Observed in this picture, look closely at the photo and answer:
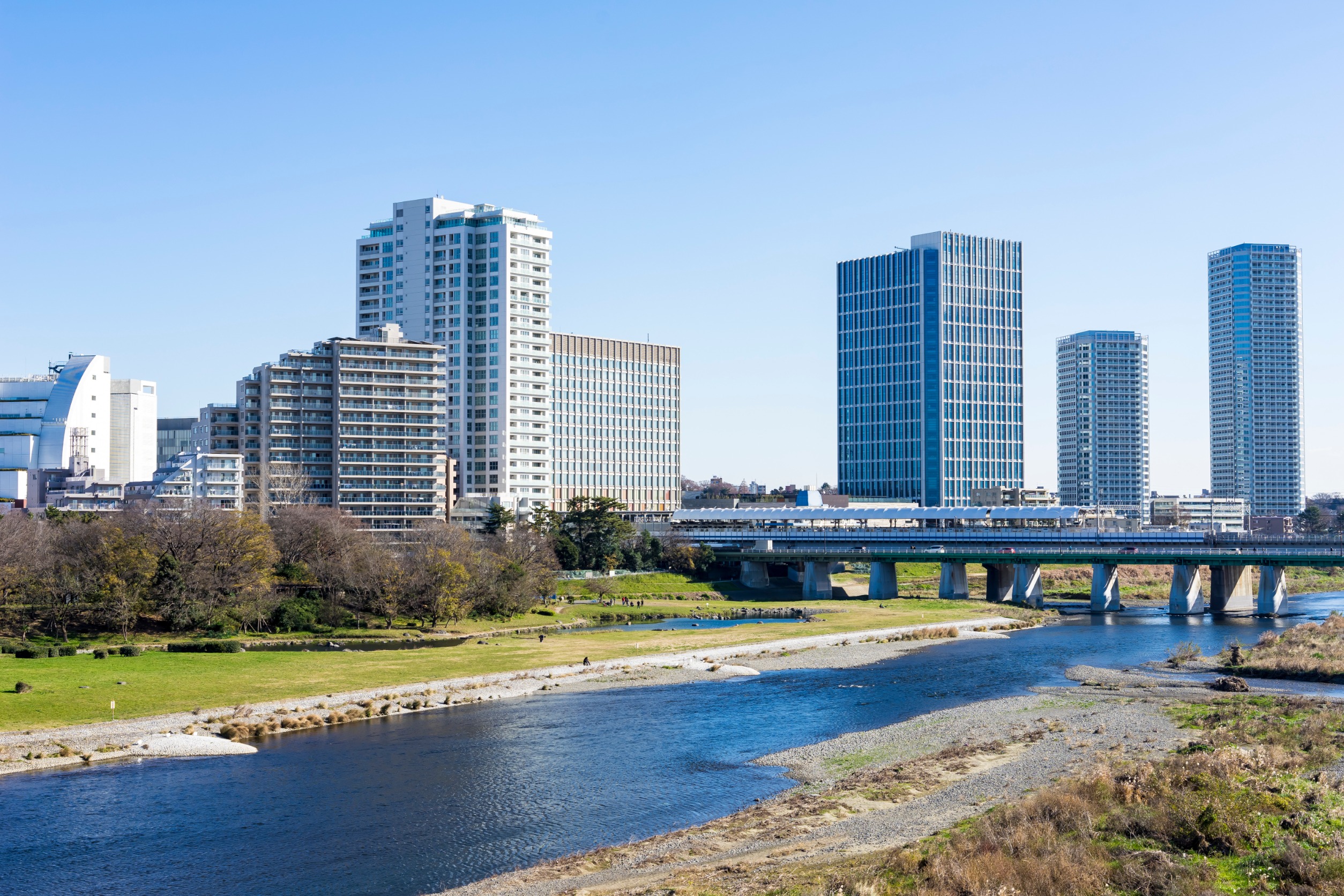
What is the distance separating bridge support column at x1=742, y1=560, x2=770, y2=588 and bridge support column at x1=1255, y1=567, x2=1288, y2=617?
7027 centimetres

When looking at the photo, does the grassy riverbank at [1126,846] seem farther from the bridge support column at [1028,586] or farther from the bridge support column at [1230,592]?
the bridge support column at [1028,586]

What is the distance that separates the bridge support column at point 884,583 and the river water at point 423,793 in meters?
89.0

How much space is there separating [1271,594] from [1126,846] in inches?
4609

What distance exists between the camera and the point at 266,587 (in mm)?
114062

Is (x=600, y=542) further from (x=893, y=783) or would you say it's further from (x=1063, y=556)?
(x=893, y=783)

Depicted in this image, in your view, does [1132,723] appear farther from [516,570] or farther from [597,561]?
[597,561]

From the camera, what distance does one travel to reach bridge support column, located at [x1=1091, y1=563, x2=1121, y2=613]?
155625 mm

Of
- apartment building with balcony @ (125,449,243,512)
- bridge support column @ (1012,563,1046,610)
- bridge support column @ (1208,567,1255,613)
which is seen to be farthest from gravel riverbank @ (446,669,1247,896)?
apartment building with balcony @ (125,449,243,512)

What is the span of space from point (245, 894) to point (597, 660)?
A: 58.1 metres

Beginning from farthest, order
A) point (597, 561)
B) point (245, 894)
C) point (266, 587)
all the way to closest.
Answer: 1. point (597, 561)
2. point (266, 587)
3. point (245, 894)

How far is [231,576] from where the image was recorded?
112 m

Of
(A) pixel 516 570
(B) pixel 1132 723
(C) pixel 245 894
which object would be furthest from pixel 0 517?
(B) pixel 1132 723

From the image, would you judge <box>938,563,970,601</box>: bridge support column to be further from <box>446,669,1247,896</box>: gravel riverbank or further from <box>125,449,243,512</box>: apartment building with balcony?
<box>125,449,243,512</box>: apartment building with balcony

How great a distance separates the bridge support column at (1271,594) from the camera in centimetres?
14075
